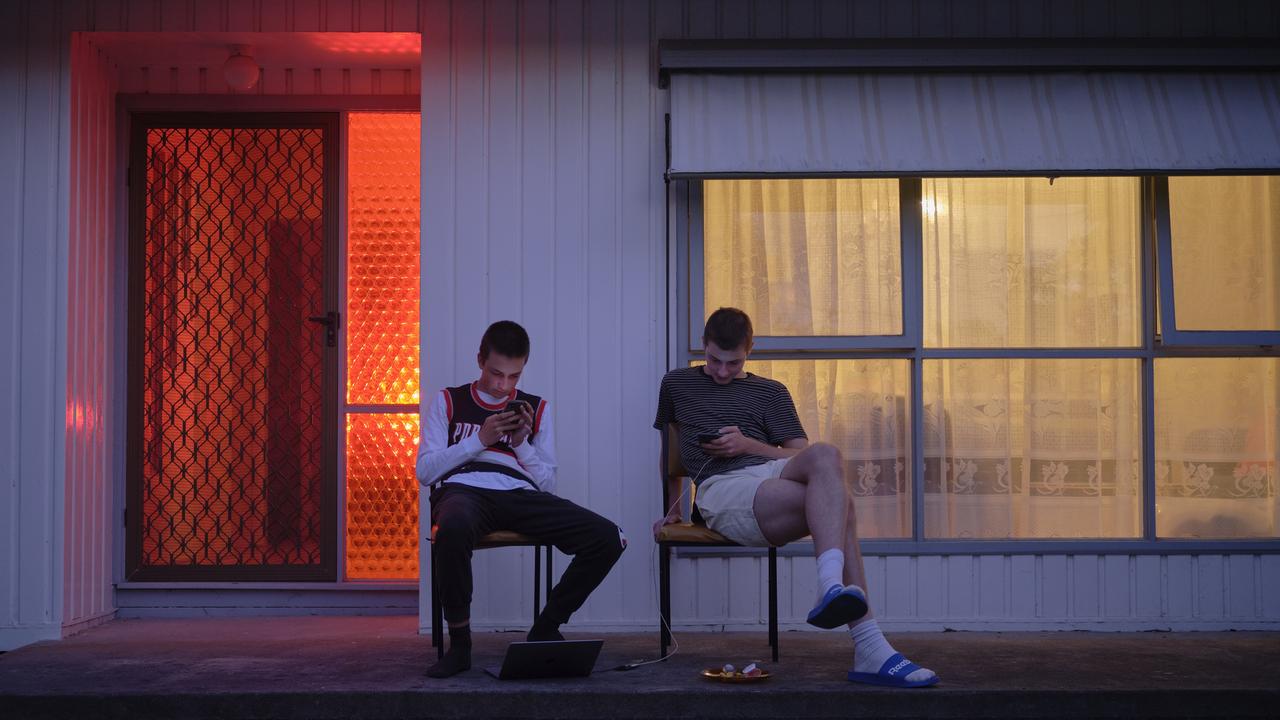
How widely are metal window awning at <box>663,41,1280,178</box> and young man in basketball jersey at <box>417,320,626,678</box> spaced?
1265 millimetres

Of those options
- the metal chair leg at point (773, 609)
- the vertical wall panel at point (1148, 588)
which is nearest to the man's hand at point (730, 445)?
the metal chair leg at point (773, 609)

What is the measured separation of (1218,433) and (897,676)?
8.11 feet

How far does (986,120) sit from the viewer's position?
5508 mm

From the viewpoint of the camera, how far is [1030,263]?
18.8 feet

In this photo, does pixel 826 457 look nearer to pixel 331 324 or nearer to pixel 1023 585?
pixel 1023 585

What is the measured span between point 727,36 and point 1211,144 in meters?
2.21

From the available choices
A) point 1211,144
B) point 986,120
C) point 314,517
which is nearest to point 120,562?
point 314,517

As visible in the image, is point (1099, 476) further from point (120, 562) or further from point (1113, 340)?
point (120, 562)

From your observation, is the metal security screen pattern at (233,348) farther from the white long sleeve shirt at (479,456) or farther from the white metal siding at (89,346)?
the white long sleeve shirt at (479,456)

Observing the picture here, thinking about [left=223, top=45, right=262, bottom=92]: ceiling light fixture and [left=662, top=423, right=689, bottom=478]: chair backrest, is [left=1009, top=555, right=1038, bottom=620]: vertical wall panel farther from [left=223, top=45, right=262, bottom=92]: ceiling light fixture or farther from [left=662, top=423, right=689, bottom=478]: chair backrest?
[left=223, top=45, right=262, bottom=92]: ceiling light fixture

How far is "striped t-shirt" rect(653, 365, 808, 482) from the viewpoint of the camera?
491 cm

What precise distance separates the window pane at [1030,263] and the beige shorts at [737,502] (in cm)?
144

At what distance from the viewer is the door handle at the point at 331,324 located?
6336mm

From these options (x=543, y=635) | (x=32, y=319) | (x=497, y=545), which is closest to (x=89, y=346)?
(x=32, y=319)
